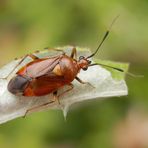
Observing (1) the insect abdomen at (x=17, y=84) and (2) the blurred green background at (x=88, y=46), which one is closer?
(1) the insect abdomen at (x=17, y=84)

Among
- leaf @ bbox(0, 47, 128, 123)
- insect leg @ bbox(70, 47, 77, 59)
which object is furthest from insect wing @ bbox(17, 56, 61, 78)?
leaf @ bbox(0, 47, 128, 123)

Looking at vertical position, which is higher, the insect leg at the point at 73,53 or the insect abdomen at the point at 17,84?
the insect leg at the point at 73,53

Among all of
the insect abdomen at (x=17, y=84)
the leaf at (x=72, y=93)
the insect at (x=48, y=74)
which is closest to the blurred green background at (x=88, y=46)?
the insect at (x=48, y=74)

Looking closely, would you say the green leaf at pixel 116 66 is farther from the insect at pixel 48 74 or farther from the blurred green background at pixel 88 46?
the blurred green background at pixel 88 46

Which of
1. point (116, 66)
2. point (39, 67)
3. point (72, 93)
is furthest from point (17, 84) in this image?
point (116, 66)

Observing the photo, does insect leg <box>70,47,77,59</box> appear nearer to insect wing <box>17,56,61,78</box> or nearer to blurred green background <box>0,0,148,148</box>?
insect wing <box>17,56,61,78</box>

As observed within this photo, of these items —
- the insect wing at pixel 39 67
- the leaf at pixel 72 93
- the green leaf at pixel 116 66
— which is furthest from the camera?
the insect wing at pixel 39 67

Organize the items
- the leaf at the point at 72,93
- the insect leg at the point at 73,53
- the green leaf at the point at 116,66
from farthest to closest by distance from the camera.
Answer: the insect leg at the point at 73,53 → the green leaf at the point at 116,66 → the leaf at the point at 72,93

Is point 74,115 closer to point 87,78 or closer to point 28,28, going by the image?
point 28,28

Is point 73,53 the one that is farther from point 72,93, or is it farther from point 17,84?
point 17,84
